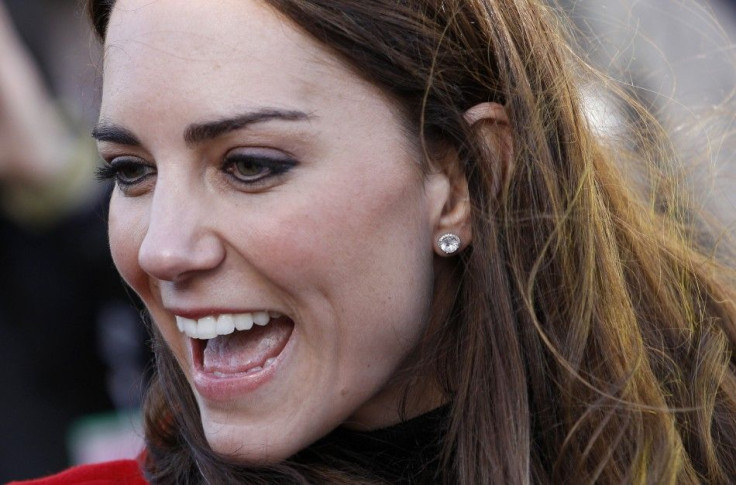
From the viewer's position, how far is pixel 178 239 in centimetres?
204

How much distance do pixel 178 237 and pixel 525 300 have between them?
0.70 meters

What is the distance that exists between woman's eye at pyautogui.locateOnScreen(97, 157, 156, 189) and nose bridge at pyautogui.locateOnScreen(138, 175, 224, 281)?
0.45ft

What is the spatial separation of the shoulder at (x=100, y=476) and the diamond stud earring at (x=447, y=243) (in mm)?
863

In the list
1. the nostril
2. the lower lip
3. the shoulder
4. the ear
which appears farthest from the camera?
the shoulder

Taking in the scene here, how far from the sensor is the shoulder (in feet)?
7.93

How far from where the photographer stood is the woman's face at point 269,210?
2.05m

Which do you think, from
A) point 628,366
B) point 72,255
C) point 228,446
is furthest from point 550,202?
point 72,255

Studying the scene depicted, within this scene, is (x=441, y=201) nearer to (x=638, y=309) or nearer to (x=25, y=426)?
(x=638, y=309)

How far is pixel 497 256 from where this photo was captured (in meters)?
2.21

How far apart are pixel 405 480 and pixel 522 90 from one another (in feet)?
2.79

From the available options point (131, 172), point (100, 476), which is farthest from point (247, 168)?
point (100, 476)

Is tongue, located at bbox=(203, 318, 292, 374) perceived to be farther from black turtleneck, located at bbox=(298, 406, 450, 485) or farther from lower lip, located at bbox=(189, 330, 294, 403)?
black turtleneck, located at bbox=(298, 406, 450, 485)

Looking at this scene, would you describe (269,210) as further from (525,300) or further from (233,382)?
(525,300)

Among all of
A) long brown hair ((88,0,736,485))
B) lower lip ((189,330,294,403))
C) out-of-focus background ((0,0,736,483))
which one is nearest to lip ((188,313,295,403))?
lower lip ((189,330,294,403))
